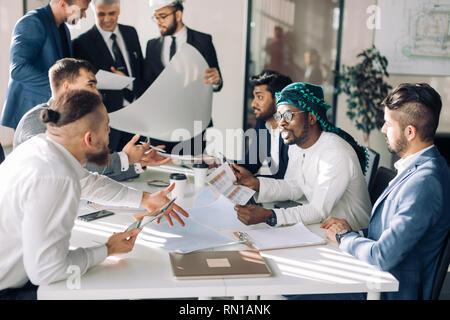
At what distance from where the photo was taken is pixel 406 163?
5.04 feet

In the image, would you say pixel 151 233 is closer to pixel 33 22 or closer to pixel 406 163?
pixel 406 163

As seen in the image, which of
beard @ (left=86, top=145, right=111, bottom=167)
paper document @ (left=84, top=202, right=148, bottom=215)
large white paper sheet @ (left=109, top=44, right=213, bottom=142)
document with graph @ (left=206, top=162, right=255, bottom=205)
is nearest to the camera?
beard @ (left=86, top=145, right=111, bottom=167)

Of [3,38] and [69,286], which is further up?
[3,38]

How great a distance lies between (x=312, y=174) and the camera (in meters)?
2.17

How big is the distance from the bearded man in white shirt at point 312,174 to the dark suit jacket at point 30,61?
183 centimetres

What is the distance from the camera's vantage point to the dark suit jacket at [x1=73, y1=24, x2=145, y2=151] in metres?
4.06

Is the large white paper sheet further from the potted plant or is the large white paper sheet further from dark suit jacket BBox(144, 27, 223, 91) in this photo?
the potted plant

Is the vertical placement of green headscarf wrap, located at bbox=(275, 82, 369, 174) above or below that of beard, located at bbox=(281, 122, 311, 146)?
above

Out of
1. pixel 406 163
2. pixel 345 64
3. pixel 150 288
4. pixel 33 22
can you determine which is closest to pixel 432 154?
pixel 406 163

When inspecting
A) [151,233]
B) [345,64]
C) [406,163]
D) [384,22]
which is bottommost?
[151,233]

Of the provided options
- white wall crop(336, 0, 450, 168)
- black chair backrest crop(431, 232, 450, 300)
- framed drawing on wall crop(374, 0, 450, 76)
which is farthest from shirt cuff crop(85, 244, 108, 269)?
framed drawing on wall crop(374, 0, 450, 76)

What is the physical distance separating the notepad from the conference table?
27 mm

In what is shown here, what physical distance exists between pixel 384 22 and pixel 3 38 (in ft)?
12.9

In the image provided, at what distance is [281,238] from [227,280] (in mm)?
399
